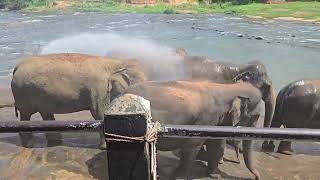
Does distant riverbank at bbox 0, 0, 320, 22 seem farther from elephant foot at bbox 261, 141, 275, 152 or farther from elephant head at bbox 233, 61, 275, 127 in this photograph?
elephant head at bbox 233, 61, 275, 127

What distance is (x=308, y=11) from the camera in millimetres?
37906

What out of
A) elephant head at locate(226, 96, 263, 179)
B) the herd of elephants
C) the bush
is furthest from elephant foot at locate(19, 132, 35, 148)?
the bush

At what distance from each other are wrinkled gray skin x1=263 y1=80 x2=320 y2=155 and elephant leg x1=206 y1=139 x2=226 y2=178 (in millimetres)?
1477

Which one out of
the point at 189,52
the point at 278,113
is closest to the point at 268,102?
the point at 278,113

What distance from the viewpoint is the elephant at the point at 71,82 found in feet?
25.4

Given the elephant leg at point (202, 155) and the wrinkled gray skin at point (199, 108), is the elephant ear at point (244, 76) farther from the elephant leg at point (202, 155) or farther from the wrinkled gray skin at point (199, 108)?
the elephant leg at point (202, 155)

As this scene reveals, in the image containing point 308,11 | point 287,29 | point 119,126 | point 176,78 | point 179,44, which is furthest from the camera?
point 308,11

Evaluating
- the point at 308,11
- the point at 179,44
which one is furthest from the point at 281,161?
the point at 308,11

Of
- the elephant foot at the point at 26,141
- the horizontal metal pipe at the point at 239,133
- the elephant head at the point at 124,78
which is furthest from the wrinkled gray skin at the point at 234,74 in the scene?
the horizontal metal pipe at the point at 239,133

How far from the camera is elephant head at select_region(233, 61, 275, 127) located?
7348mm

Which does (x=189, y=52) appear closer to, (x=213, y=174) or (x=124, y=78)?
(x=124, y=78)

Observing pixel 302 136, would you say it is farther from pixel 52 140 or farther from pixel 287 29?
pixel 287 29

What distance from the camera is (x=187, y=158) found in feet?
20.6

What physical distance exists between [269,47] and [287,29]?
26.0 feet
